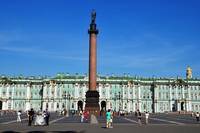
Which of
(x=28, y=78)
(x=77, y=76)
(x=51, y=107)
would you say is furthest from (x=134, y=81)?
(x=28, y=78)

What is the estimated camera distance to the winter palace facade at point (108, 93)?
426 ft

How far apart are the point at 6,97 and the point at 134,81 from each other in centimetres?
5004

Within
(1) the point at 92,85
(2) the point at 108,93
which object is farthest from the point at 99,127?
(2) the point at 108,93

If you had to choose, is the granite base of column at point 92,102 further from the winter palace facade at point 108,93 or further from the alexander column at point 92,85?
the winter palace facade at point 108,93

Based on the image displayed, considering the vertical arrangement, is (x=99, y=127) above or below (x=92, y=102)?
below

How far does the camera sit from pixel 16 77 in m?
136

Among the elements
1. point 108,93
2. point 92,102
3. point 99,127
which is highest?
point 108,93

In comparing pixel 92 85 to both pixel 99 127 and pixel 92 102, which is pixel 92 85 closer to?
pixel 92 102

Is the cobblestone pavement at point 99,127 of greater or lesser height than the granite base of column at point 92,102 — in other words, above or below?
below

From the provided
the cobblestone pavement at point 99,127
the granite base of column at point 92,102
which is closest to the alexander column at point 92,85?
the granite base of column at point 92,102

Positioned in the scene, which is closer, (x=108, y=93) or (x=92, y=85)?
(x=92, y=85)

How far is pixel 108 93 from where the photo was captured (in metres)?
133

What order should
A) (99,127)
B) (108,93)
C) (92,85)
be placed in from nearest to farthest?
(99,127) < (92,85) < (108,93)

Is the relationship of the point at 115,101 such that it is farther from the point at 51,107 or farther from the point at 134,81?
the point at 51,107
